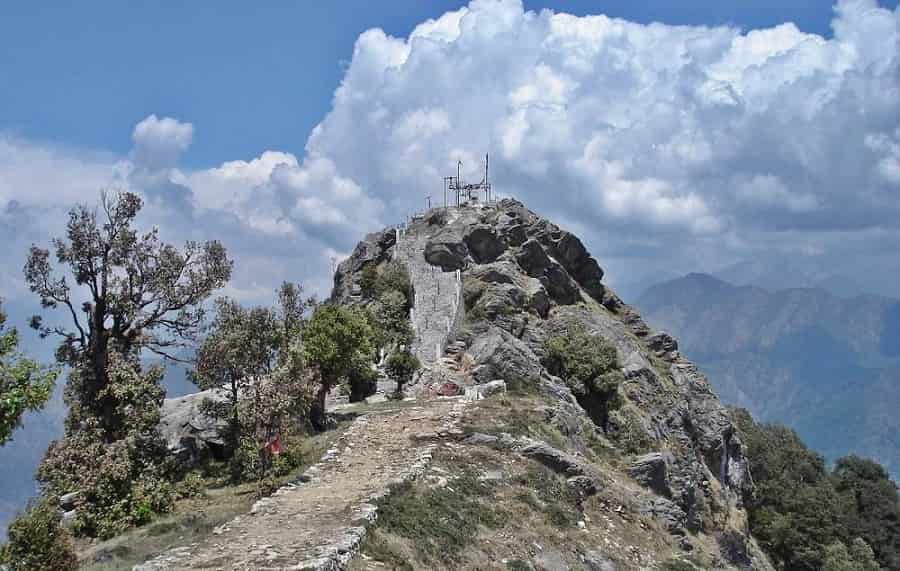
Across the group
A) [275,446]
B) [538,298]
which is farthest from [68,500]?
[538,298]

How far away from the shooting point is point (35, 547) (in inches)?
772

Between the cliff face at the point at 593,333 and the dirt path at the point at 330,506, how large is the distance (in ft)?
16.0

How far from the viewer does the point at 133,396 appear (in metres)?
31.7

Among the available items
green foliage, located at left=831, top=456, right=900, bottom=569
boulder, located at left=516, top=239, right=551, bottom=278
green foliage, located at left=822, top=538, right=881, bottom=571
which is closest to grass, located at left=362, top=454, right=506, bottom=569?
boulder, located at left=516, top=239, right=551, bottom=278

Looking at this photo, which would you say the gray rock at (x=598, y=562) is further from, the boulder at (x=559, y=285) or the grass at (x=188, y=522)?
the boulder at (x=559, y=285)

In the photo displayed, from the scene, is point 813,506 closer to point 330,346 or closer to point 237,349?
point 330,346

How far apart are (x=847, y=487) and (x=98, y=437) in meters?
87.1

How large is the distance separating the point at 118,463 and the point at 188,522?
551 cm

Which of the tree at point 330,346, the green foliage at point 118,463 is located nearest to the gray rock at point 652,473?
the tree at point 330,346

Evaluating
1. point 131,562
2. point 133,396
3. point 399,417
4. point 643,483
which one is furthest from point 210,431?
point 643,483

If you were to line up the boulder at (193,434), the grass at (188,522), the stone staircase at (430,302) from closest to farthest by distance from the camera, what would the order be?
the grass at (188,522) → the boulder at (193,434) → the stone staircase at (430,302)

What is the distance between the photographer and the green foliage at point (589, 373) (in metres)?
49.2

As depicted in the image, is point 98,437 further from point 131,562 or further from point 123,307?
point 131,562

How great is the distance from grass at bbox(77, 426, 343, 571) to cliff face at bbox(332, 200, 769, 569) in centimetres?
814
